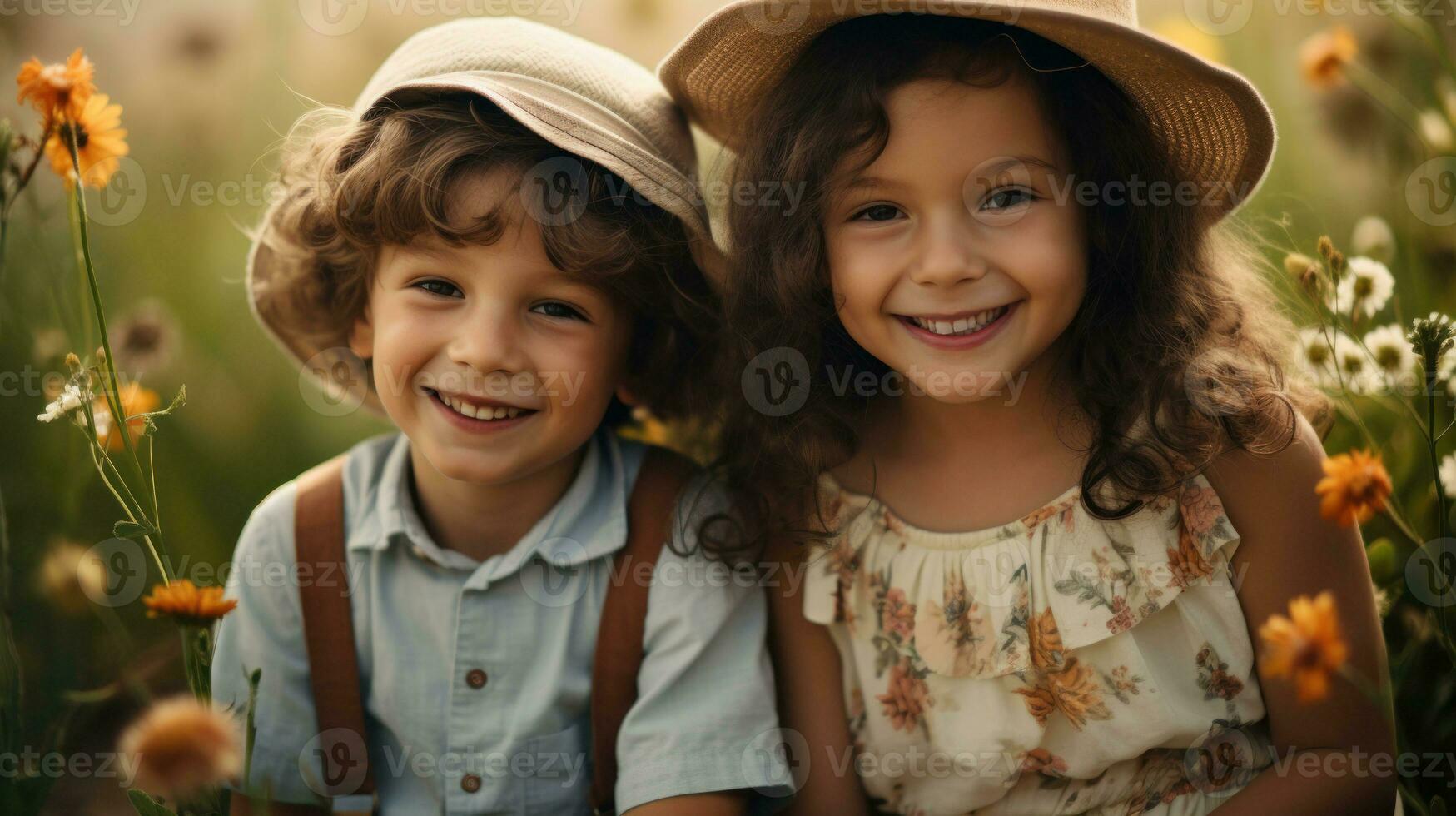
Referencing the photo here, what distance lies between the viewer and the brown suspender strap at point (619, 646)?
1.62m

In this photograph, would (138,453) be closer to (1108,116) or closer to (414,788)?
(414,788)

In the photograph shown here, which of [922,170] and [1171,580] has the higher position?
[922,170]

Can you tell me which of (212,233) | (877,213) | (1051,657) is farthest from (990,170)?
(212,233)

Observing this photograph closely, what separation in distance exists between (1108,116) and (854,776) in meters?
0.98

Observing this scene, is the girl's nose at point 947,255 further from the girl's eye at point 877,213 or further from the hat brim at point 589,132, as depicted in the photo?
the hat brim at point 589,132

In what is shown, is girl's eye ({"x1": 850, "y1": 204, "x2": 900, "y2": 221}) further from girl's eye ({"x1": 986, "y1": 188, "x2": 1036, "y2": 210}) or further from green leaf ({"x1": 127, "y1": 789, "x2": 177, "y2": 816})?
green leaf ({"x1": 127, "y1": 789, "x2": 177, "y2": 816})

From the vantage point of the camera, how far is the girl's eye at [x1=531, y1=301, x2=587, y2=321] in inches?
62.4

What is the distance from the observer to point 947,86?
4.63ft

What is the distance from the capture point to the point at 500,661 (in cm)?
164

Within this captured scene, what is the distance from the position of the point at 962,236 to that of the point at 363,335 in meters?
0.91

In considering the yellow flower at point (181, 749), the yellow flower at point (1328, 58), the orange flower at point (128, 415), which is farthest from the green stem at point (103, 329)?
the yellow flower at point (1328, 58)

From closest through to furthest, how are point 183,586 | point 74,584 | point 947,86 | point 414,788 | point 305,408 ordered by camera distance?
1. point 183,586
2. point 947,86
3. point 414,788
4. point 74,584
5. point 305,408

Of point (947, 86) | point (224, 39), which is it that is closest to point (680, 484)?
point (947, 86)

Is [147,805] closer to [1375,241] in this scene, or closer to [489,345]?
[489,345]
